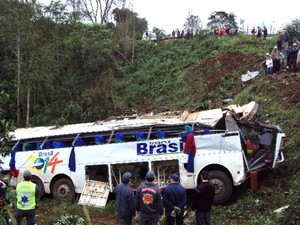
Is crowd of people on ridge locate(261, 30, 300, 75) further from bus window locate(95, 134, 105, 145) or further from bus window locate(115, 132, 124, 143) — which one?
bus window locate(95, 134, 105, 145)

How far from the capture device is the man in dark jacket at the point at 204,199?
25.7 ft

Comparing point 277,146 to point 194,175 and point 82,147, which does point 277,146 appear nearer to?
point 194,175

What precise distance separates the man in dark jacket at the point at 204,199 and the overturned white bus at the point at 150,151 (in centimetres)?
266

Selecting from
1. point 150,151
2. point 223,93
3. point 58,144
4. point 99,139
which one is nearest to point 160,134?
point 150,151

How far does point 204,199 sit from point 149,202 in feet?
4.00

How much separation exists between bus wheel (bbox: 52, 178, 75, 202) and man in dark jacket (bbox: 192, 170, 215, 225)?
5.27 m

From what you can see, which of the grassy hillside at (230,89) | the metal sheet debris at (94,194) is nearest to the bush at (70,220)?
the metal sheet debris at (94,194)

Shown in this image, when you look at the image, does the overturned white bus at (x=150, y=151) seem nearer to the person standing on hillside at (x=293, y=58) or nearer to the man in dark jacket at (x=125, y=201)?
the man in dark jacket at (x=125, y=201)

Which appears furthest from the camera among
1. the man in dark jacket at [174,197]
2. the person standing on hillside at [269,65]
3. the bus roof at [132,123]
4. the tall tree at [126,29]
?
the tall tree at [126,29]

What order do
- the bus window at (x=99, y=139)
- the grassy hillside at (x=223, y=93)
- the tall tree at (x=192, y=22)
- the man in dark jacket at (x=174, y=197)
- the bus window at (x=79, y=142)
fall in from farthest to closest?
the tall tree at (x=192, y=22)
the bus window at (x=79, y=142)
the bus window at (x=99, y=139)
the grassy hillside at (x=223, y=93)
the man in dark jacket at (x=174, y=197)

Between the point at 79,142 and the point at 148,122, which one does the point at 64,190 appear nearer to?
the point at 79,142

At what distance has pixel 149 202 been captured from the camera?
7.38m

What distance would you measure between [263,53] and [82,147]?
1726 centimetres

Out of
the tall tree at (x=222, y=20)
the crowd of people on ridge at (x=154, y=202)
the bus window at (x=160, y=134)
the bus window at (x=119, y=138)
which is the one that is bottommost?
the crowd of people on ridge at (x=154, y=202)
